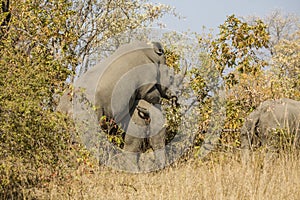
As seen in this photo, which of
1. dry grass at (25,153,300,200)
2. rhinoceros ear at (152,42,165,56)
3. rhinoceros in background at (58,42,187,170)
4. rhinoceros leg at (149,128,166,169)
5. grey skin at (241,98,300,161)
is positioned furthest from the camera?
grey skin at (241,98,300,161)

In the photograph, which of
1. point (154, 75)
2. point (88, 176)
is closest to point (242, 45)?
point (154, 75)

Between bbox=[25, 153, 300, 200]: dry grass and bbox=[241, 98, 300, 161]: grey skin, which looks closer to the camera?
bbox=[25, 153, 300, 200]: dry grass

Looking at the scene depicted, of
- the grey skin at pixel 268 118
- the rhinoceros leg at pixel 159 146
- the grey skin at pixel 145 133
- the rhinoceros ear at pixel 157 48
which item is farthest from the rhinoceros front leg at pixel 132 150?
the grey skin at pixel 268 118

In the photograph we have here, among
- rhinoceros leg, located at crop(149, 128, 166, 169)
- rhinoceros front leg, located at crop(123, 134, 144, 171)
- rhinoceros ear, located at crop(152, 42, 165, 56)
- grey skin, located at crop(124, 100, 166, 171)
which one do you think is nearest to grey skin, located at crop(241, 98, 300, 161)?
rhinoceros leg, located at crop(149, 128, 166, 169)

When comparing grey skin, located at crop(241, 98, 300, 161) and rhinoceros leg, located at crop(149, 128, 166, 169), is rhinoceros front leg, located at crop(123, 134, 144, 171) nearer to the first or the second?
rhinoceros leg, located at crop(149, 128, 166, 169)

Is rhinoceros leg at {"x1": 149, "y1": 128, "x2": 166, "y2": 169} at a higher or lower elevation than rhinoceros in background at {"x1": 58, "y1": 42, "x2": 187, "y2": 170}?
lower

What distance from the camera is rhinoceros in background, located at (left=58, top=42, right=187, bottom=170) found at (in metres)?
6.30

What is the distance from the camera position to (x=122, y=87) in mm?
6676

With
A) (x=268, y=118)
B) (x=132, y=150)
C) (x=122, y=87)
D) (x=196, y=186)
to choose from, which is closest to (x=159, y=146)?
(x=132, y=150)

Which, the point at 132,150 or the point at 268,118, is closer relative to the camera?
the point at 132,150

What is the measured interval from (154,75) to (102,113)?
1.15m

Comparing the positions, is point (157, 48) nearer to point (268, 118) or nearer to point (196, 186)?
point (196, 186)

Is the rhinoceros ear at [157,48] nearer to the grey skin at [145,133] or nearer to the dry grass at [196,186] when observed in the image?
the grey skin at [145,133]

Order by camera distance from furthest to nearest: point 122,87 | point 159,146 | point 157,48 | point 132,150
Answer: point 159,146 → point 132,150 → point 157,48 → point 122,87
